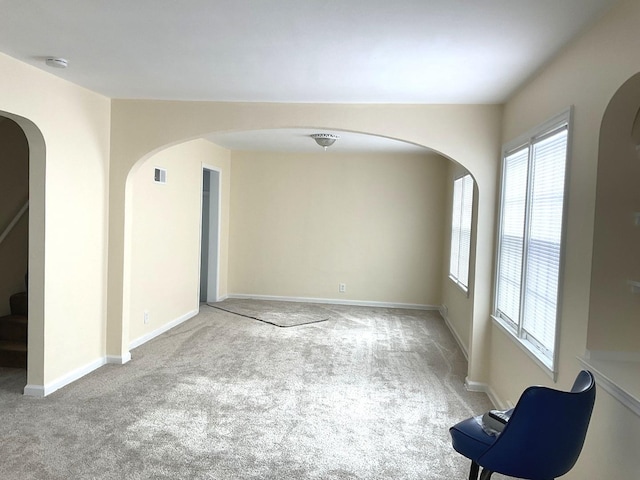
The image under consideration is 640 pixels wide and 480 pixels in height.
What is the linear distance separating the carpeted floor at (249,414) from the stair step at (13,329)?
1.11 ft

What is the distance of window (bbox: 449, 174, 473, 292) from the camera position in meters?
5.66

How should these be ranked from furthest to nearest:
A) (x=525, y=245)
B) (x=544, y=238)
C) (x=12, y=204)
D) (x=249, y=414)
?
1. (x=12, y=204)
2. (x=249, y=414)
3. (x=525, y=245)
4. (x=544, y=238)

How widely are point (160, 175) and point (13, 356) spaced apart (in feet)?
7.51

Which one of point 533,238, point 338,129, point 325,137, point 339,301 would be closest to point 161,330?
point 325,137

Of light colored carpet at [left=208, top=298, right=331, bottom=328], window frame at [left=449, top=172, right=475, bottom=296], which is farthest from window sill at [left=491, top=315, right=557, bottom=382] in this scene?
light colored carpet at [left=208, top=298, right=331, bottom=328]

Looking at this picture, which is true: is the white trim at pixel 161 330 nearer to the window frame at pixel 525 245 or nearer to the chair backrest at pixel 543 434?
the window frame at pixel 525 245

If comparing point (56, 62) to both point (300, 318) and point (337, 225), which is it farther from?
point (337, 225)

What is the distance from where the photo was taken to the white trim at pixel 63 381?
146 inches

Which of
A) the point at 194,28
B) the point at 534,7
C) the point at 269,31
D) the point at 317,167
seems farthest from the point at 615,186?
the point at 317,167

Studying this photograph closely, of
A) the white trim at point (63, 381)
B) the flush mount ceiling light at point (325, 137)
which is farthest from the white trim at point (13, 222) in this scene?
the flush mount ceiling light at point (325, 137)

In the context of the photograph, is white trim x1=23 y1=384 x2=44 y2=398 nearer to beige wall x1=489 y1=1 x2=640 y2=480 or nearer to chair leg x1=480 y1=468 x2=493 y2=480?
chair leg x1=480 y1=468 x2=493 y2=480

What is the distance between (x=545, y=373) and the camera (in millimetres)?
2732

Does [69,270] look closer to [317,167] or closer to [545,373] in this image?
[545,373]

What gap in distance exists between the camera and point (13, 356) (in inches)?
170
